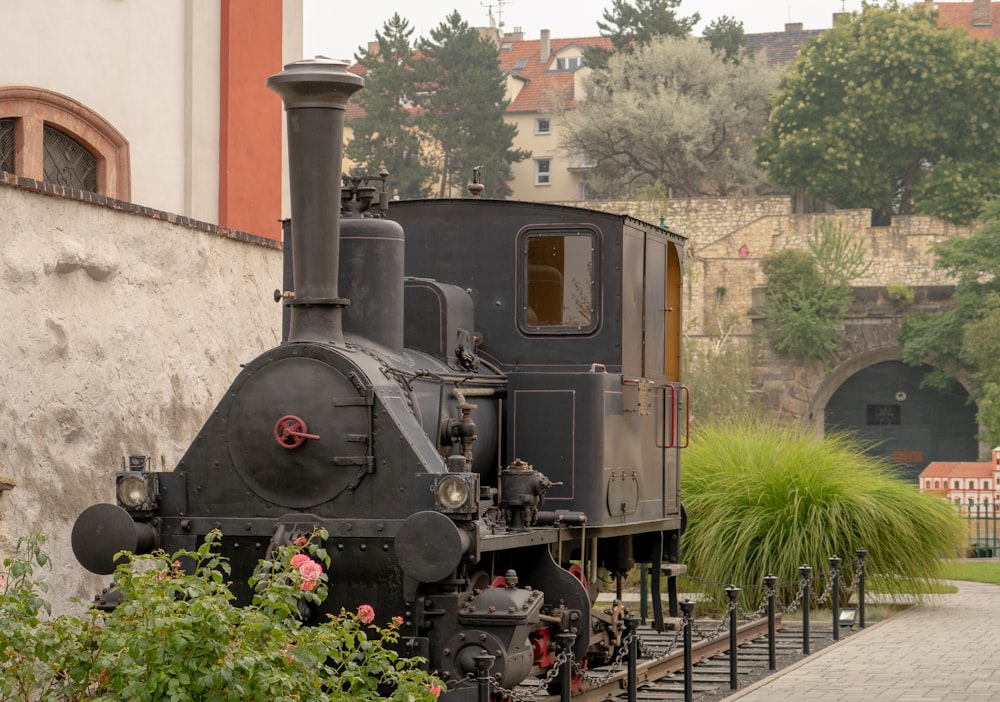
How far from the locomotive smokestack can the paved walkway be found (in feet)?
13.0

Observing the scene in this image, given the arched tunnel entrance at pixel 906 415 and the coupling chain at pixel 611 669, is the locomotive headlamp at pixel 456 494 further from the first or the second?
the arched tunnel entrance at pixel 906 415

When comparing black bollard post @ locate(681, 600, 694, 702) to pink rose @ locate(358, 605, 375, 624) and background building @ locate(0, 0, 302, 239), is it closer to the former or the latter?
pink rose @ locate(358, 605, 375, 624)

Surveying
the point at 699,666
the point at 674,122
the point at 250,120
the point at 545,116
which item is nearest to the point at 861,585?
the point at 699,666

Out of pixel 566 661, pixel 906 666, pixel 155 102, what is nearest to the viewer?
pixel 566 661

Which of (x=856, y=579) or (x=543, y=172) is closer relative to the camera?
(x=856, y=579)

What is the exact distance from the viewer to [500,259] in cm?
1026

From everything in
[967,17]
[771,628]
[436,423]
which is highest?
[967,17]

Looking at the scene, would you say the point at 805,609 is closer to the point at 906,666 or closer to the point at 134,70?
the point at 906,666

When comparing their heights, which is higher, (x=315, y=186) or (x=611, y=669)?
(x=315, y=186)

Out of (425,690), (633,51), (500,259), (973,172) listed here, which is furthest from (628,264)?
(633,51)

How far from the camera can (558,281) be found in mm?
10227

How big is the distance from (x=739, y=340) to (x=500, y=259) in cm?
3893

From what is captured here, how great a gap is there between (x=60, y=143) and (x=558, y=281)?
4954mm

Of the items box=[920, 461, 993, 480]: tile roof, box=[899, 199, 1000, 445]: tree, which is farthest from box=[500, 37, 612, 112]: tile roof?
box=[920, 461, 993, 480]: tile roof
